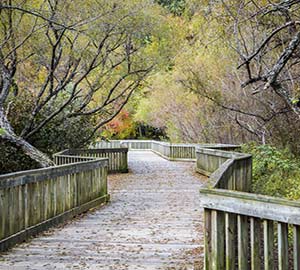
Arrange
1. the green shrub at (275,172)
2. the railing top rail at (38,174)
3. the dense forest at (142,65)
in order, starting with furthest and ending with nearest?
1. the dense forest at (142,65)
2. the green shrub at (275,172)
3. the railing top rail at (38,174)

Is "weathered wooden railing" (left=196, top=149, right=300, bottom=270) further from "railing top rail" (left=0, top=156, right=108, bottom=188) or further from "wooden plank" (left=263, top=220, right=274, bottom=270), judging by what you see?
"railing top rail" (left=0, top=156, right=108, bottom=188)

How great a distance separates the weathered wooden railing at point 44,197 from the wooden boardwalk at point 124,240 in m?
0.18

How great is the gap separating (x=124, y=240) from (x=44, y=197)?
1434 millimetres

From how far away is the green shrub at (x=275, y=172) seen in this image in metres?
9.65

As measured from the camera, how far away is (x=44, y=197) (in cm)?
677

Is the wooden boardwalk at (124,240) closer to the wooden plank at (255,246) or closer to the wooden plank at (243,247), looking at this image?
the wooden plank at (243,247)

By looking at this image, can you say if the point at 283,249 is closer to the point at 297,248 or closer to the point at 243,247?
the point at 297,248

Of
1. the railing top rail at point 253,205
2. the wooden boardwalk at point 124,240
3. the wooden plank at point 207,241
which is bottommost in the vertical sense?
the wooden boardwalk at point 124,240

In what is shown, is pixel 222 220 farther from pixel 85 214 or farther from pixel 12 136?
pixel 12 136

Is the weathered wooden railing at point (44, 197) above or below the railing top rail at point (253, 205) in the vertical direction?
below

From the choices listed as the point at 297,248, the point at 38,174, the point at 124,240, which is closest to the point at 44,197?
the point at 38,174

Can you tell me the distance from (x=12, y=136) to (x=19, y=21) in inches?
120

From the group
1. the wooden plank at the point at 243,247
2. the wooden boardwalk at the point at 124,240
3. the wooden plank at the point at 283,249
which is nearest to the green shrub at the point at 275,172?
the wooden boardwalk at the point at 124,240

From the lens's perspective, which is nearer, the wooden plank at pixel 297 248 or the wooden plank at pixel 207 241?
the wooden plank at pixel 297 248
